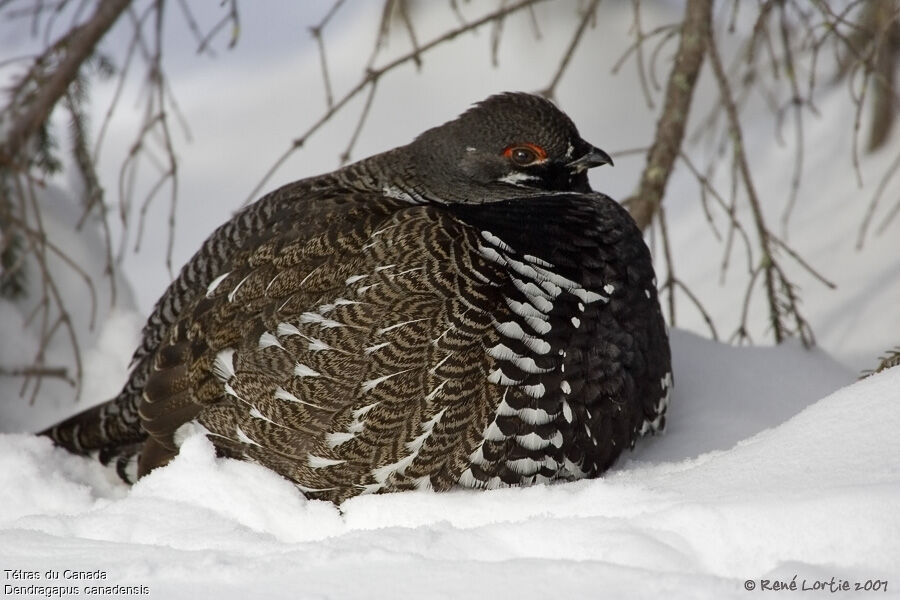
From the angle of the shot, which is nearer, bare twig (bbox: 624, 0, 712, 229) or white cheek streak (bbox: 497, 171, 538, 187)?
white cheek streak (bbox: 497, 171, 538, 187)

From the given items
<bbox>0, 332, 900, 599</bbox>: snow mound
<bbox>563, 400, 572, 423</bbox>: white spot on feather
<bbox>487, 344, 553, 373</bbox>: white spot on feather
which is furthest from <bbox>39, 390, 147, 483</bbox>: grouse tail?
<bbox>563, 400, 572, 423</bbox>: white spot on feather

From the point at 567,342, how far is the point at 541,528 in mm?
734

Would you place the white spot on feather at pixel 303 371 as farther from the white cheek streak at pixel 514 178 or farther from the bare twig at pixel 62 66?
the bare twig at pixel 62 66

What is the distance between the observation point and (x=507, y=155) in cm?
328

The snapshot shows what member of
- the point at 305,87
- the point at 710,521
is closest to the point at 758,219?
the point at 710,521

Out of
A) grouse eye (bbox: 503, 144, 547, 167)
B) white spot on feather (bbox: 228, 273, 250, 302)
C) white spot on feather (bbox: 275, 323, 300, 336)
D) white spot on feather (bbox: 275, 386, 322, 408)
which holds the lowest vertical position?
white spot on feather (bbox: 275, 386, 322, 408)

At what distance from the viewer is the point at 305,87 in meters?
11.5

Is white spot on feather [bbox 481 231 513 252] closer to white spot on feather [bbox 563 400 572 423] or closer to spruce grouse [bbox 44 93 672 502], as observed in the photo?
spruce grouse [bbox 44 93 672 502]

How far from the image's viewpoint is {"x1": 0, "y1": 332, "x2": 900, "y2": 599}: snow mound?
6.50 ft

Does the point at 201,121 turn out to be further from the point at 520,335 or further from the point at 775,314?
the point at 520,335

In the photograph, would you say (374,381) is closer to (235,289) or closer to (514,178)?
(235,289)

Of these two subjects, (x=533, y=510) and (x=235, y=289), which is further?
(x=235, y=289)

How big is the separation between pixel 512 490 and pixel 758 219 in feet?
6.08

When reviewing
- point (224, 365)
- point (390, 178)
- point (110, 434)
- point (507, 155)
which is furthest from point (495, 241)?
point (110, 434)
